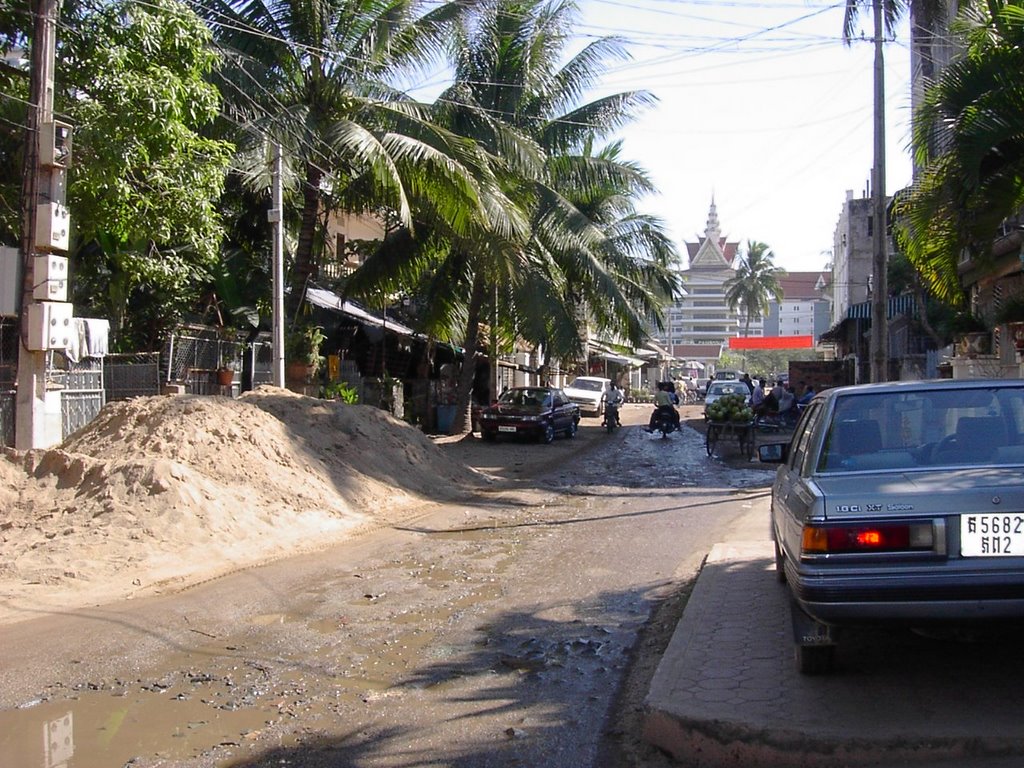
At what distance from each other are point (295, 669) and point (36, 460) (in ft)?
21.0

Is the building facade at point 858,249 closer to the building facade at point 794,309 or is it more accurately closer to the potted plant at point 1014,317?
the potted plant at point 1014,317

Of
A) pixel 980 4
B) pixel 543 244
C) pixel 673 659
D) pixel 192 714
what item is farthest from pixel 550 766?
pixel 543 244

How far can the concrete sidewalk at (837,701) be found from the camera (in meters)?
4.35

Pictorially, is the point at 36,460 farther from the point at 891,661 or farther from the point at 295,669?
the point at 891,661

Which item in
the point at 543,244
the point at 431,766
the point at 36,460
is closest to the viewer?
the point at 431,766

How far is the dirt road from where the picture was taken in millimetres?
4828

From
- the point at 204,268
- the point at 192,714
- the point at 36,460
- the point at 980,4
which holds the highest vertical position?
the point at 980,4

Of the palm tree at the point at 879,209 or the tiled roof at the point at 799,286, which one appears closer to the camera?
the palm tree at the point at 879,209

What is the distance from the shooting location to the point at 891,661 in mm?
5656

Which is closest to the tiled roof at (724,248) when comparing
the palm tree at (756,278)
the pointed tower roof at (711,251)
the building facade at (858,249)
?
the pointed tower roof at (711,251)

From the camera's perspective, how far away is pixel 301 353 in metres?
21.2

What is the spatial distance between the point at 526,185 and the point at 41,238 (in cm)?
1343

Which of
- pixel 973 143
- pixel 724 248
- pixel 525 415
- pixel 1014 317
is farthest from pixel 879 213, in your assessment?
pixel 724 248

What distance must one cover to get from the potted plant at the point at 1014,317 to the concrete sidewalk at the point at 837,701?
11.2 metres
